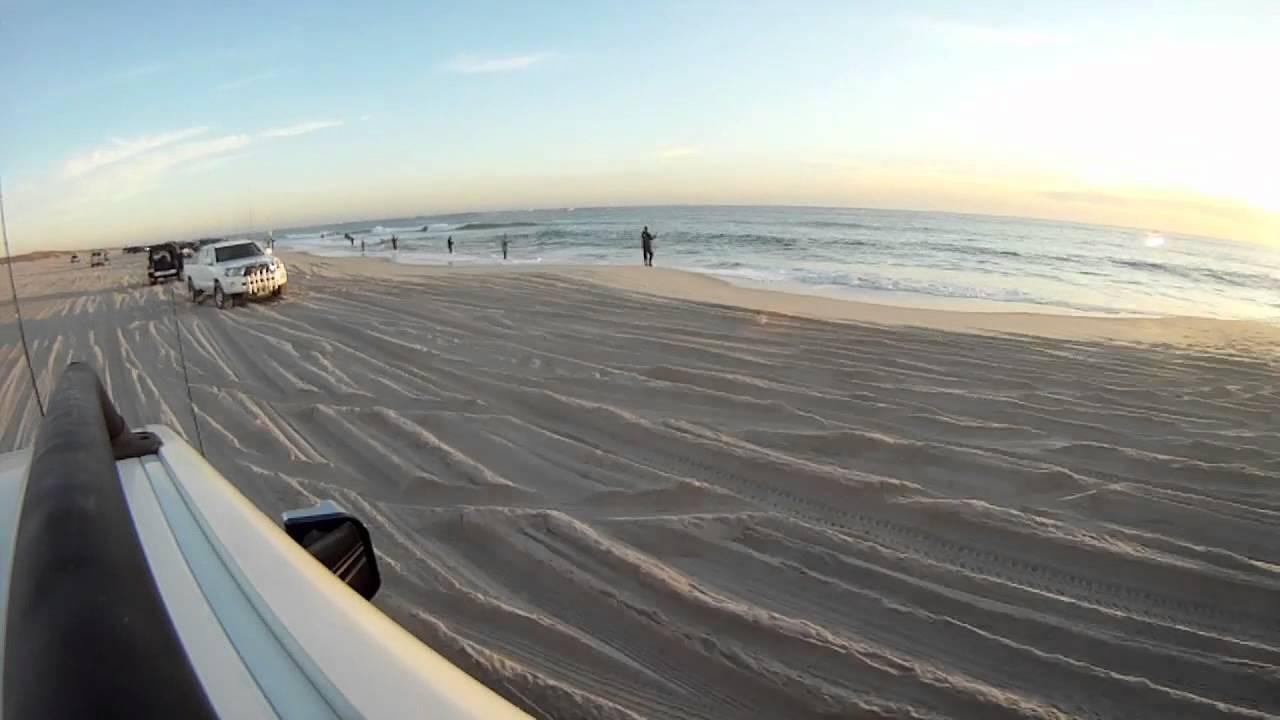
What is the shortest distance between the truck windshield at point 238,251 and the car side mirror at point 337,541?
17.7m

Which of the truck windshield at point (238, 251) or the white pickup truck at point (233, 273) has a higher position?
the truck windshield at point (238, 251)

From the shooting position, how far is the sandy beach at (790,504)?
3037 mm

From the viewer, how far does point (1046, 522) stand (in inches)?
169

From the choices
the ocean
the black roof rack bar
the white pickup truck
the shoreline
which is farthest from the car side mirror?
the white pickup truck

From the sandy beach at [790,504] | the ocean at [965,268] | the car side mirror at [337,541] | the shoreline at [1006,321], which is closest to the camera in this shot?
the car side mirror at [337,541]

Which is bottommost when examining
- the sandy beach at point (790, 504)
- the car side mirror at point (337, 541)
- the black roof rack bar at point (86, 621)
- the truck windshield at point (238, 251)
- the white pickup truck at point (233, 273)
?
the sandy beach at point (790, 504)

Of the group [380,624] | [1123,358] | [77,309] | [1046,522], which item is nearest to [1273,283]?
[1123,358]

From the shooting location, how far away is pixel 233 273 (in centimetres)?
1614

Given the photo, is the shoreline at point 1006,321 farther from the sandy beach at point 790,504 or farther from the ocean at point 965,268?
the ocean at point 965,268

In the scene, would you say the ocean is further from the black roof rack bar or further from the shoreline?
the black roof rack bar

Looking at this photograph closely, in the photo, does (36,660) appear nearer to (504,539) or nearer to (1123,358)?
(504,539)

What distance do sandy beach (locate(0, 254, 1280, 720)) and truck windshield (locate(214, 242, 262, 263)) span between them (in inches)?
309

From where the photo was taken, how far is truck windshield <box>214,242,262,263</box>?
17200 mm

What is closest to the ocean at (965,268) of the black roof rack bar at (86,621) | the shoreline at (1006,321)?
the shoreline at (1006,321)
